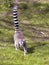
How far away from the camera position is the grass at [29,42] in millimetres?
10602

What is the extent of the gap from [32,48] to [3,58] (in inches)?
84.8

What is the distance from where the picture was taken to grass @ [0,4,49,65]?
A: 10.6 metres

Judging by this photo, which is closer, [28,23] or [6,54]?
[6,54]

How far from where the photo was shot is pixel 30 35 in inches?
630

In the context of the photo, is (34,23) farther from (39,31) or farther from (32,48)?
(32,48)

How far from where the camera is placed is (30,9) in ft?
72.7

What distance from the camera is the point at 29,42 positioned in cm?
1396

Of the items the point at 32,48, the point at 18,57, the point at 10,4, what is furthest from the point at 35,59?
the point at 10,4

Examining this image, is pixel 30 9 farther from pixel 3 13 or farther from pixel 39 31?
pixel 39 31

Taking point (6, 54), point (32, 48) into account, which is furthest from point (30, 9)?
point (6, 54)

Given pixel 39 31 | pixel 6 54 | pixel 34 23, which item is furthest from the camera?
pixel 34 23

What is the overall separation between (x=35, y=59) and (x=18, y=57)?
2.25ft

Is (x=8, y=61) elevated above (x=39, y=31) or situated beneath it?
elevated above

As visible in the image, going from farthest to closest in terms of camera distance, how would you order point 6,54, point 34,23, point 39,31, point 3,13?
point 3,13 → point 34,23 → point 39,31 → point 6,54
